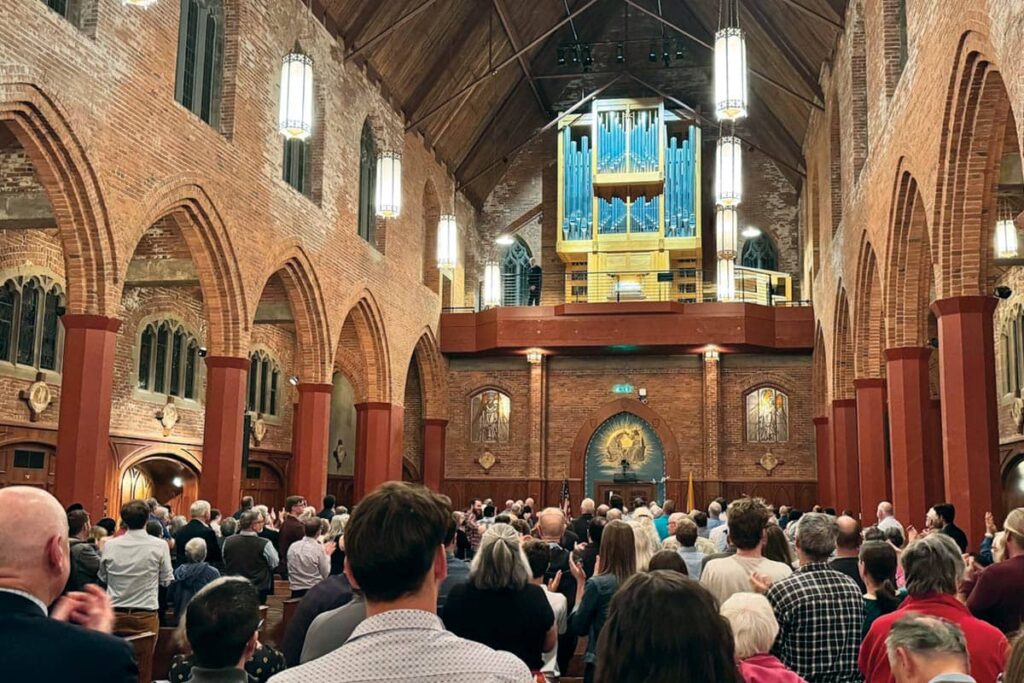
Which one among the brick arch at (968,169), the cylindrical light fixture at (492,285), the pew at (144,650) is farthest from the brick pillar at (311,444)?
the pew at (144,650)

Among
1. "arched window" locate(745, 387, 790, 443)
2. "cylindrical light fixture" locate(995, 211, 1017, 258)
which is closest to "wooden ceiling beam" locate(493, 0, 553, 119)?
"arched window" locate(745, 387, 790, 443)

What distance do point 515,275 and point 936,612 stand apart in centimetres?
2525

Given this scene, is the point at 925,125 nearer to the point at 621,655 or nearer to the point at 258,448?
the point at 621,655

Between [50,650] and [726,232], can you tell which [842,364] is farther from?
[50,650]

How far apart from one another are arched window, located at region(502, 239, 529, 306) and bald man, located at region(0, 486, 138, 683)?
87.0ft

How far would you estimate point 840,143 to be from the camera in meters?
18.8

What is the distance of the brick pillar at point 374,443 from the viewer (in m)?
21.3

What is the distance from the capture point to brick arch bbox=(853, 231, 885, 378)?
16688 millimetres

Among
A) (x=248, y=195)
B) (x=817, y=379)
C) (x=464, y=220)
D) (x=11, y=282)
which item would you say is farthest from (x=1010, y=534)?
(x=464, y=220)

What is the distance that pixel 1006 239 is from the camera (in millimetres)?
14344

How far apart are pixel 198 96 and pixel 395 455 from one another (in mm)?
9873

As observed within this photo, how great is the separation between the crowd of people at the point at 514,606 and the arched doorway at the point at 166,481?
1089cm

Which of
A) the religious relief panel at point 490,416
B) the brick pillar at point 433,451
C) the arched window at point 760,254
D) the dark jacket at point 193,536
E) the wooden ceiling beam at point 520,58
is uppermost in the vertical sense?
the wooden ceiling beam at point 520,58

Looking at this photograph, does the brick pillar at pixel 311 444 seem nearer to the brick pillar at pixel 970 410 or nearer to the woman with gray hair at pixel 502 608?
the brick pillar at pixel 970 410
